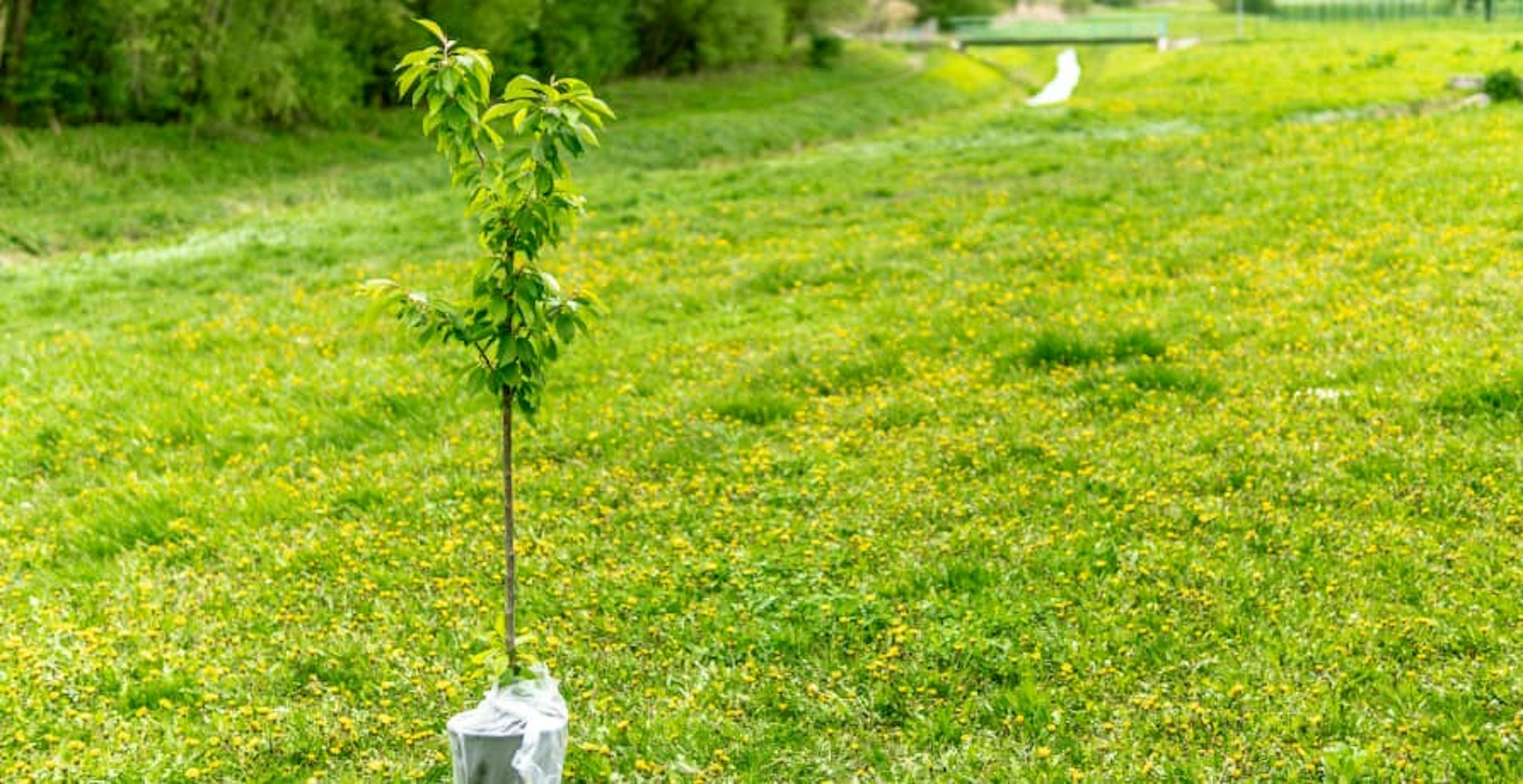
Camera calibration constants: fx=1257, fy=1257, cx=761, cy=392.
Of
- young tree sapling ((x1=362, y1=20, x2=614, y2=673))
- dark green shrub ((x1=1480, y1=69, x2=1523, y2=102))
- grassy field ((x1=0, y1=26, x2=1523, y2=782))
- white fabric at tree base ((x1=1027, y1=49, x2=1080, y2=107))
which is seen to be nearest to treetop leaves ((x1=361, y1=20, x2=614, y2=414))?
young tree sapling ((x1=362, y1=20, x2=614, y2=673))

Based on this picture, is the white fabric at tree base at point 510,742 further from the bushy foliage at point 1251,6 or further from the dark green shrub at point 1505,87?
the bushy foliage at point 1251,6

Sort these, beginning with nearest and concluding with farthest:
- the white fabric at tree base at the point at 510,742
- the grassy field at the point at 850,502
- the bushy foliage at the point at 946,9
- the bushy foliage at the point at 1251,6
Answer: the white fabric at tree base at the point at 510,742 < the grassy field at the point at 850,502 < the bushy foliage at the point at 1251,6 < the bushy foliage at the point at 946,9

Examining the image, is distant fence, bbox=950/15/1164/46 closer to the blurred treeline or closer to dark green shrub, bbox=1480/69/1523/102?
the blurred treeline

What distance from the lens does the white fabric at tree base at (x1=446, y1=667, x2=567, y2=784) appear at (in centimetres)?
518

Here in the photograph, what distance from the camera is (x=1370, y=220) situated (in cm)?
1470

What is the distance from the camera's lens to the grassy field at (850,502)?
20.9 ft

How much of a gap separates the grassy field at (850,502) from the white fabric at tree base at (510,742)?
2.81 ft

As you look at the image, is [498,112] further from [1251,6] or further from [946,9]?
[1251,6]

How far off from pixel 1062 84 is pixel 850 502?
4997 cm

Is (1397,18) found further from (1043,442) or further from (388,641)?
(388,641)

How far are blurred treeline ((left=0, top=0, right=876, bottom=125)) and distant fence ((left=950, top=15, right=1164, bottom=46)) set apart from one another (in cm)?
4548

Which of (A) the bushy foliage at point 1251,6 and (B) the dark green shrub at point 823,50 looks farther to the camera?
(A) the bushy foliage at point 1251,6

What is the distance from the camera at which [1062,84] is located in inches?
2173

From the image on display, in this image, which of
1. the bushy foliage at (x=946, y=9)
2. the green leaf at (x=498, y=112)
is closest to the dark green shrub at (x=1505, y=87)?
the green leaf at (x=498, y=112)
